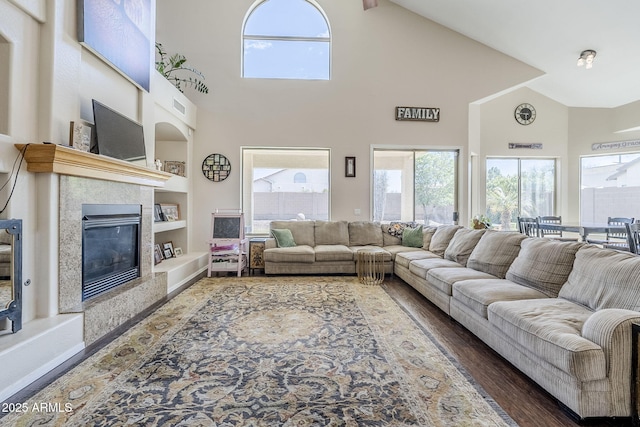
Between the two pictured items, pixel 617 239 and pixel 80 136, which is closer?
pixel 80 136

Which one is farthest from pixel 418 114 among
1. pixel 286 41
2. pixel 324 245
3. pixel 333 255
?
pixel 333 255

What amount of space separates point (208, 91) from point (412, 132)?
4.06 meters

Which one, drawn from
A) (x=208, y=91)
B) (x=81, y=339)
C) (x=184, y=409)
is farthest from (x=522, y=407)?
(x=208, y=91)

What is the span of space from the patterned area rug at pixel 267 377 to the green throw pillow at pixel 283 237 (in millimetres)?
2030

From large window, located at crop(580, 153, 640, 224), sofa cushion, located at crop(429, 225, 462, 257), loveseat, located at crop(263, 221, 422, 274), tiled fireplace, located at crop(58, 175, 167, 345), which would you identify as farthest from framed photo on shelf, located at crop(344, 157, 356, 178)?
large window, located at crop(580, 153, 640, 224)

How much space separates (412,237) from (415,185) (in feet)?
4.39

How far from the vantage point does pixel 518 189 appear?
7266 millimetres

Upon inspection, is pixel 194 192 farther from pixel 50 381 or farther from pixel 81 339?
pixel 50 381

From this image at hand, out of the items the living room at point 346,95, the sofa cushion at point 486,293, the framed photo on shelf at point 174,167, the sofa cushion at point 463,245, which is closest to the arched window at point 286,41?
the living room at point 346,95

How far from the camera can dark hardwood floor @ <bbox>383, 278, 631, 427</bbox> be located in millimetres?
1643

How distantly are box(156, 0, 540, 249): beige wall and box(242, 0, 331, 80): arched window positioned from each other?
6.7 inches

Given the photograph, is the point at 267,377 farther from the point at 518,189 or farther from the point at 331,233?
the point at 518,189

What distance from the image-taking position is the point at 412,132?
6121 mm

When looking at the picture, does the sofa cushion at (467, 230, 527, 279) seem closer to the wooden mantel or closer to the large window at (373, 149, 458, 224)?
the large window at (373, 149, 458, 224)
